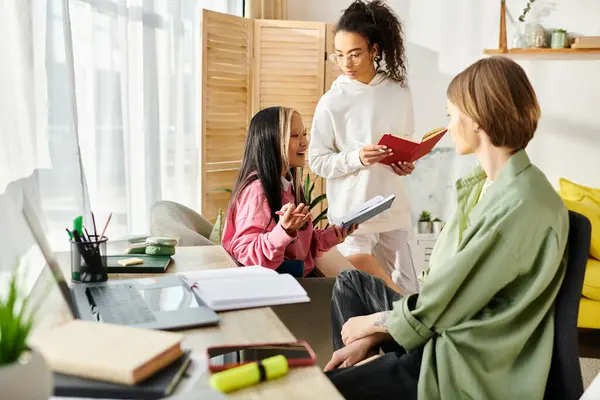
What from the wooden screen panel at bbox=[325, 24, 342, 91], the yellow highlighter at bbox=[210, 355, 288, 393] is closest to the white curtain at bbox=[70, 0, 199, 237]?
the wooden screen panel at bbox=[325, 24, 342, 91]

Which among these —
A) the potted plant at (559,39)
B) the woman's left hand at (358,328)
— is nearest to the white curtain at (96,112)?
the woman's left hand at (358,328)

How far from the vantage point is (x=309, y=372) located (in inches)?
42.9

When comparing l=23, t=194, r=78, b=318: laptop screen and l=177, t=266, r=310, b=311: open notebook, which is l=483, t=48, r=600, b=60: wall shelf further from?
l=23, t=194, r=78, b=318: laptop screen

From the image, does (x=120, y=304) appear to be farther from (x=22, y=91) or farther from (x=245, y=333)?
(x=22, y=91)

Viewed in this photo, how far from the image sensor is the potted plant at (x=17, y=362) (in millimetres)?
818

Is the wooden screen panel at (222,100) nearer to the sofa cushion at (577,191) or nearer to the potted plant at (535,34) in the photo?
the potted plant at (535,34)

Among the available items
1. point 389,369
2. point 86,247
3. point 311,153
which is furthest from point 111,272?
point 311,153

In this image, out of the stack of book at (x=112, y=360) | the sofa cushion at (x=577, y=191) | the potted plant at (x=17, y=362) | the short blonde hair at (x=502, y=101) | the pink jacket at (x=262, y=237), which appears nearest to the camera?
the potted plant at (x=17, y=362)

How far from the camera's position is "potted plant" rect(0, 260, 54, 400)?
0.82m

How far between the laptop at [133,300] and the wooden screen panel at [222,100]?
2.46 metres

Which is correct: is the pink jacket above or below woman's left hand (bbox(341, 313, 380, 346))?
above

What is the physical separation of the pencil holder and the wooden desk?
7 cm

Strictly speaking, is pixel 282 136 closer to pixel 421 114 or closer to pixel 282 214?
pixel 282 214

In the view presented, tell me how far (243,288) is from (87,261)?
359 mm
